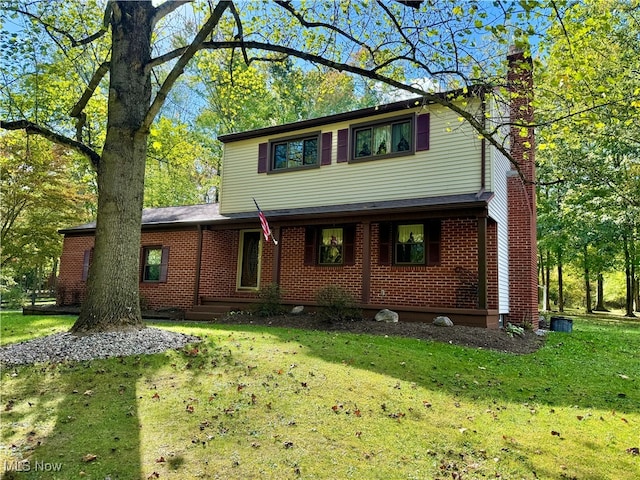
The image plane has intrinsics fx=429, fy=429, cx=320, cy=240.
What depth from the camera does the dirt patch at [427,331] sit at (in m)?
8.20

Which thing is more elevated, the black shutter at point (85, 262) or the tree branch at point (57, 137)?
the tree branch at point (57, 137)

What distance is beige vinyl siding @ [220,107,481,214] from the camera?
10.9 meters

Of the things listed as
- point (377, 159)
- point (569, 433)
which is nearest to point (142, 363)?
point (569, 433)

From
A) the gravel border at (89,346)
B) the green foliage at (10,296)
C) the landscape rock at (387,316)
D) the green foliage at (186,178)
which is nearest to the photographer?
the gravel border at (89,346)

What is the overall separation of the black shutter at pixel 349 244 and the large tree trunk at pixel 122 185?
630 cm

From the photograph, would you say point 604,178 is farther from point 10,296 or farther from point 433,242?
point 10,296

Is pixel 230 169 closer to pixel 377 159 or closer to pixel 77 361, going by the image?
pixel 377 159

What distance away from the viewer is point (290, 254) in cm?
1305

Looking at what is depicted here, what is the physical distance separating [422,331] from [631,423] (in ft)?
14.2

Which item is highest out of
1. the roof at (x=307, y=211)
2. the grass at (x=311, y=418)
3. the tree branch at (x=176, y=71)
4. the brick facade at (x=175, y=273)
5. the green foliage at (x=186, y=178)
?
the green foliage at (x=186, y=178)

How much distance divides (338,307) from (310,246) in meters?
3.25

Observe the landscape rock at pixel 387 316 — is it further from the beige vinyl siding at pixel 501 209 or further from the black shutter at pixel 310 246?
the black shutter at pixel 310 246

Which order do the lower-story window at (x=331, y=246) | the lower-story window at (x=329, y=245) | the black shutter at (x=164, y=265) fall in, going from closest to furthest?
the lower-story window at (x=329, y=245) → the lower-story window at (x=331, y=246) → the black shutter at (x=164, y=265)

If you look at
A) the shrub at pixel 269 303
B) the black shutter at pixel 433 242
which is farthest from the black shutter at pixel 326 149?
the shrub at pixel 269 303
